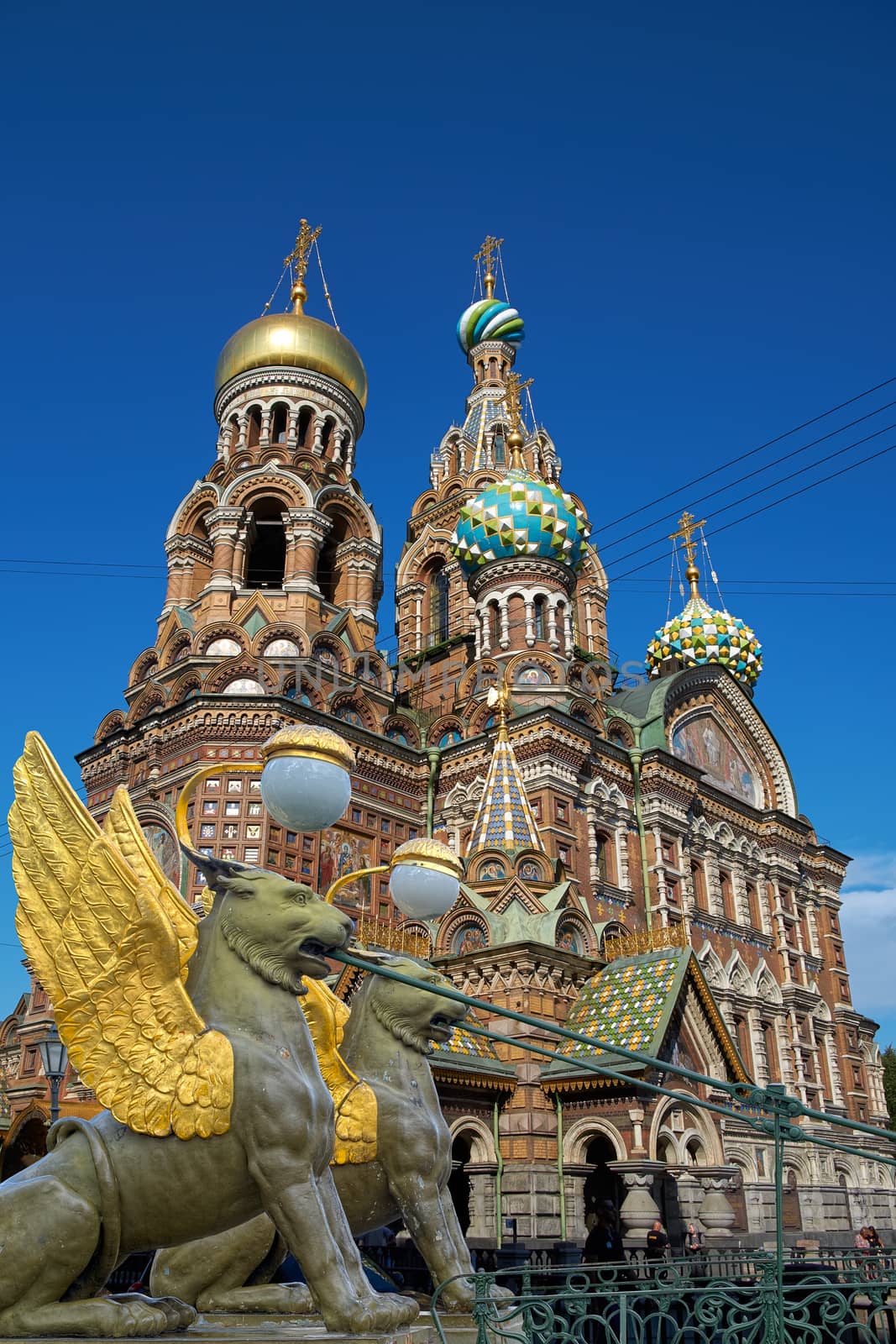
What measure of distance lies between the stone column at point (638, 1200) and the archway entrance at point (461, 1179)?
81.5 inches

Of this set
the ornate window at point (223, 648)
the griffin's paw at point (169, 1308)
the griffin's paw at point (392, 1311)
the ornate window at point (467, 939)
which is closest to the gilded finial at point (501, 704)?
the ornate window at point (467, 939)

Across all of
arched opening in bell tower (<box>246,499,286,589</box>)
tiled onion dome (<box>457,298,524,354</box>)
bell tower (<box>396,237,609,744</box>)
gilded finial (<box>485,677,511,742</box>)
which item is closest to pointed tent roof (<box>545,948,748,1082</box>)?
gilded finial (<box>485,677,511,742</box>)

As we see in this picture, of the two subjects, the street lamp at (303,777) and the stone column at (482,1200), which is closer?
the street lamp at (303,777)

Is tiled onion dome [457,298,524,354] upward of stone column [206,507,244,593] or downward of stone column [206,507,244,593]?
upward

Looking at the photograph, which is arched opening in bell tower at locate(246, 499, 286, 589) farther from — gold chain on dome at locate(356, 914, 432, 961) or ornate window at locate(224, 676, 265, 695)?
gold chain on dome at locate(356, 914, 432, 961)

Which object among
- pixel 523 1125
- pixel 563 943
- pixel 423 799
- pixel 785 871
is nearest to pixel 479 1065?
pixel 523 1125

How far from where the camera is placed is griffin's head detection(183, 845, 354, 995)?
428 centimetres

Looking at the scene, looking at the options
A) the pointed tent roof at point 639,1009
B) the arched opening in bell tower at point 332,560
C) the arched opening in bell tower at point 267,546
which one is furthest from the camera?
the arched opening in bell tower at point 332,560

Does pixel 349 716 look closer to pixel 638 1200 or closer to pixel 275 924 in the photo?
pixel 638 1200

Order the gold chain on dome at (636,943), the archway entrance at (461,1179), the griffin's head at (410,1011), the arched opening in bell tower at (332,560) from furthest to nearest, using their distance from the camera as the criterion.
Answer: the arched opening in bell tower at (332,560), the gold chain on dome at (636,943), the archway entrance at (461,1179), the griffin's head at (410,1011)

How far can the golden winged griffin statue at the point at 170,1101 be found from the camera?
12.4ft

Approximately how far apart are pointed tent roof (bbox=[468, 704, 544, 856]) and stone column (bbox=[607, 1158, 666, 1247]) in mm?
4953

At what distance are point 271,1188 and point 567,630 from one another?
66.3 feet

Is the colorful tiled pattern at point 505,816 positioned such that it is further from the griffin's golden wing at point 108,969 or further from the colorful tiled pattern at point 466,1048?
the griffin's golden wing at point 108,969
